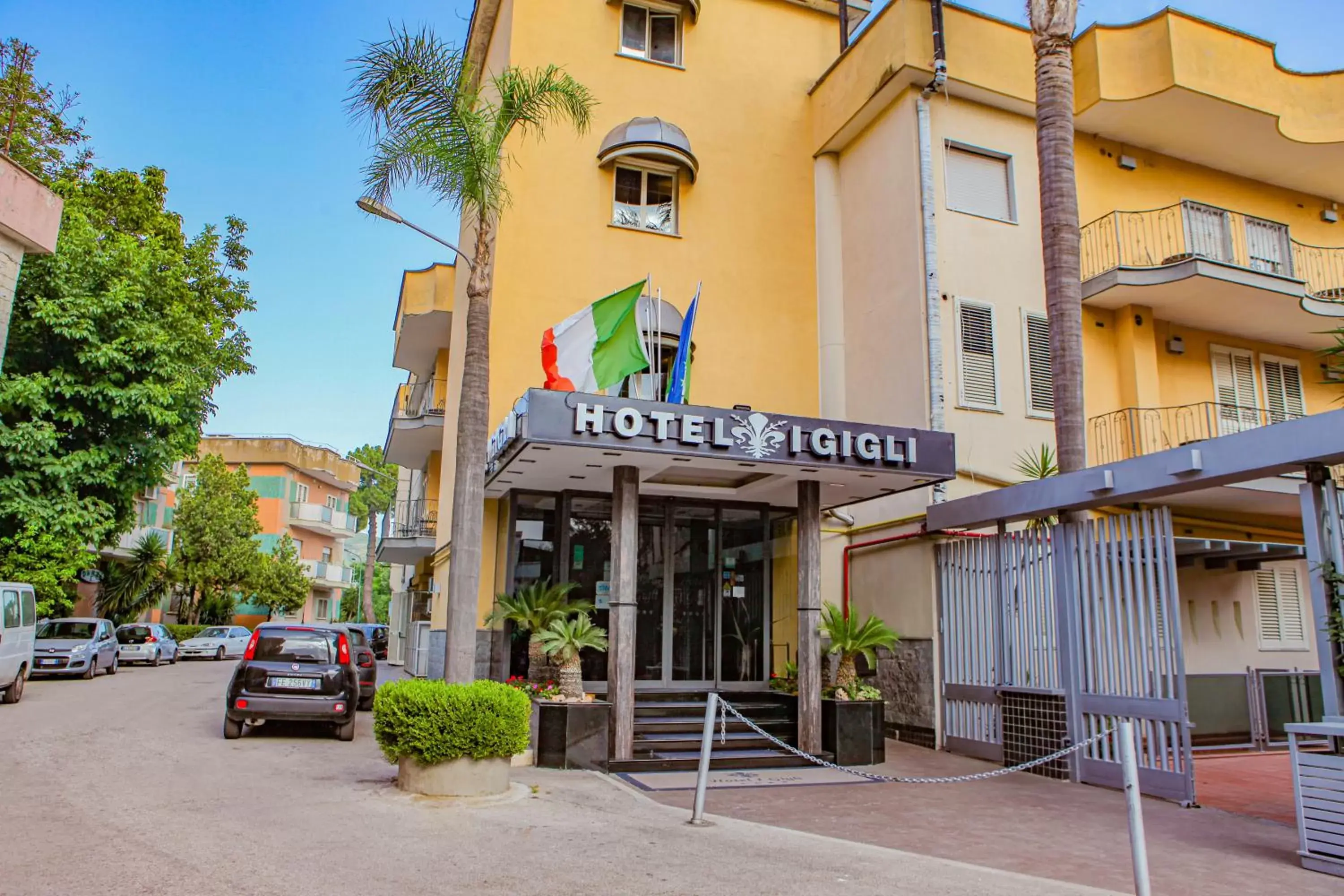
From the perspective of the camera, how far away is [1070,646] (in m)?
11.0

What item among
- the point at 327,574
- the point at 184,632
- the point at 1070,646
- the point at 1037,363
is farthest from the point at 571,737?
the point at 327,574

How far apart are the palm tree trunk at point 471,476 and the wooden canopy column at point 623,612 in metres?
2.22

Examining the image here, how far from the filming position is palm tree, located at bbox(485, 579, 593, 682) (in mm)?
11977

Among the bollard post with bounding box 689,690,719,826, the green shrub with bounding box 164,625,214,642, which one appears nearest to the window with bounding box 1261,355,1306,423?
the bollard post with bounding box 689,690,719,826

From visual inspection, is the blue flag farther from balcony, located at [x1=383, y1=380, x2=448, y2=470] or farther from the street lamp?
balcony, located at [x1=383, y1=380, x2=448, y2=470]

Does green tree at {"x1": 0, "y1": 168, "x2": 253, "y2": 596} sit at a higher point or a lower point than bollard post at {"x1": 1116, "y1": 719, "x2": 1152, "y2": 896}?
higher

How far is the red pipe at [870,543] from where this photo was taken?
13.5 meters

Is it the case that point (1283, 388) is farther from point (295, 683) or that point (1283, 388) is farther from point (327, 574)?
point (327, 574)

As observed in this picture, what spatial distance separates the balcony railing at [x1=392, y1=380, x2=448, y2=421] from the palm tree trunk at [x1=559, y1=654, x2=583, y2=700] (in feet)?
34.6

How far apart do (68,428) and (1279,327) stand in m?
25.4

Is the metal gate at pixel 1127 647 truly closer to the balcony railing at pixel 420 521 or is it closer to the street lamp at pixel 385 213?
the street lamp at pixel 385 213

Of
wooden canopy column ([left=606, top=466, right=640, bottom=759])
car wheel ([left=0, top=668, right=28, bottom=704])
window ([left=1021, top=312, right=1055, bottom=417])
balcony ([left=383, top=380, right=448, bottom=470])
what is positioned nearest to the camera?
wooden canopy column ([left=606, top=466, right=640, bottom=759])

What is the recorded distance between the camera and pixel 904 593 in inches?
555

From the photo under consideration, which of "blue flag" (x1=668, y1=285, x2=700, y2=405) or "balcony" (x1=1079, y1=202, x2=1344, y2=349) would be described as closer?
"blue flag" (x1=668, y1=285, x2=700, y2=405)
